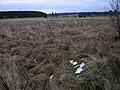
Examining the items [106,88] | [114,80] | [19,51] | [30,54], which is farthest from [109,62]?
[19,51]

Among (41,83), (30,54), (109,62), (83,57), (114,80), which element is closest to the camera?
(114,80)

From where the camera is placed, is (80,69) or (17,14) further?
(17,14)

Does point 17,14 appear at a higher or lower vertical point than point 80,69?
lower

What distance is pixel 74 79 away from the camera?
278 inches

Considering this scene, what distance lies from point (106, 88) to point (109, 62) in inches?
67.3

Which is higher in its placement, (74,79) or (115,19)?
(115,19)

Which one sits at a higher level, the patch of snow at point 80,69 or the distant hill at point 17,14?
the patch of snow at point 80,69

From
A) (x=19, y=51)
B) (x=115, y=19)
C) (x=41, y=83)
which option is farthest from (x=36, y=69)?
(x=115, y=19)

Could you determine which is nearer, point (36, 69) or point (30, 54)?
point (36, 69)

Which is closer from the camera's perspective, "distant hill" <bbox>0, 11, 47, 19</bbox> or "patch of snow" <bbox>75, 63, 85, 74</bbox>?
"patch of snow" <bbox>75, 63, 85, 74</bbox>

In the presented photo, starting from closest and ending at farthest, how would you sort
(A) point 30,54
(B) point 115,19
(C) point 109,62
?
1. (C) point 109,62
2. (A) point 30,54
3. (B) point 115,19

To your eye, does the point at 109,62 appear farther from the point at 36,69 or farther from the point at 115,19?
the point at 115,19

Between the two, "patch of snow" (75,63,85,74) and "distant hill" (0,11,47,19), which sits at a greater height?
"patch of snow" (75,63,85,74)

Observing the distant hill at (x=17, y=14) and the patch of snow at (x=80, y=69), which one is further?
the distant hill at (x=17, y=14)
